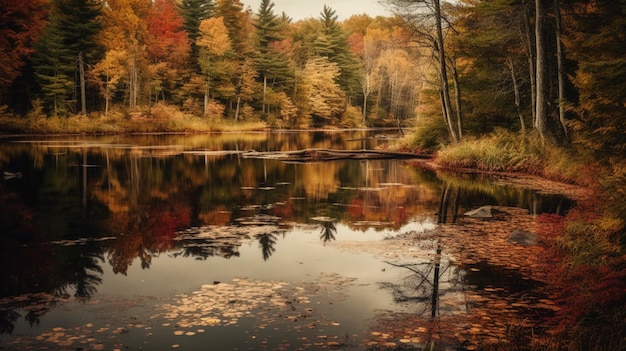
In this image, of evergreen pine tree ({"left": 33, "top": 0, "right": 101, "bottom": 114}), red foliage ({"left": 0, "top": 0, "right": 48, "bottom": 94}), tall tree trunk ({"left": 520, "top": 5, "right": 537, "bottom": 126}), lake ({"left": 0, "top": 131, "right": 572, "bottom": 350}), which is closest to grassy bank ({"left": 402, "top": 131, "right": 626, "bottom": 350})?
lake ({"left": 0, "top": 131, "right": 572, "bottom": 350})

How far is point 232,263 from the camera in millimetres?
9633

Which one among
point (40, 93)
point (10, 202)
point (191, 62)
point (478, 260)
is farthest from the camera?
point (191, 62)

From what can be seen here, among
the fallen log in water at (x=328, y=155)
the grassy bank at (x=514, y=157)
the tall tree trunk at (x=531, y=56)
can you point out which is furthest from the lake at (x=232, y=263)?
the fallen log in water at (x=328, y=155)

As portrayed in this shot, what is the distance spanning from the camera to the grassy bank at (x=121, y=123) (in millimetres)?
49000

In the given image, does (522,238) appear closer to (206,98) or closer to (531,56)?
(531,56)

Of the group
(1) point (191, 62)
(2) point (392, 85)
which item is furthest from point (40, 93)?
(2) point (392, 85)

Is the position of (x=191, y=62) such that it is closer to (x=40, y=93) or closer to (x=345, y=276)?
(x=40, y=93)

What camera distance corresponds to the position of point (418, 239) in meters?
11.4

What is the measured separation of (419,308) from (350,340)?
155cm

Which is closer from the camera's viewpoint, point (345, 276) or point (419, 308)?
point (419, 308)

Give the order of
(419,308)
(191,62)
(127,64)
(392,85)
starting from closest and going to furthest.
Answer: (419,308) → (127,64) → (191,62) → (392,85)

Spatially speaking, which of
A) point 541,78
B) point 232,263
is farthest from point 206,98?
point 232,263

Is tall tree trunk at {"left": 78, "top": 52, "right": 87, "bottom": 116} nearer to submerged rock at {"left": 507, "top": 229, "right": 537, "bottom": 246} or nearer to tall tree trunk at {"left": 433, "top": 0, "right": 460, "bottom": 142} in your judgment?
tall tree trunk at {"left": 433, "top": 0, "right": 460, "bottom": 142}

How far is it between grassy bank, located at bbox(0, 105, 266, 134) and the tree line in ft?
4.84
